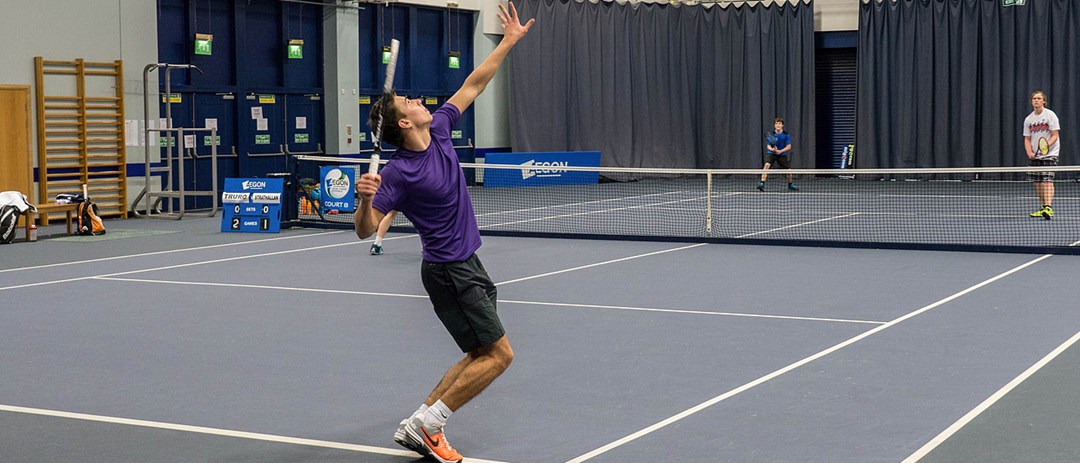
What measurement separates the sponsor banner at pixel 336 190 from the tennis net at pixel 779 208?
230 millimetres

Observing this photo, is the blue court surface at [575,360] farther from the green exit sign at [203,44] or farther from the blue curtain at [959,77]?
the blue curtain at [959,77]

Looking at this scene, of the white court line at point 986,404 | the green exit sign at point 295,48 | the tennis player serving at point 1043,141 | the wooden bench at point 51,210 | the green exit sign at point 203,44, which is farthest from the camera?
the green exit sign at point 295,48

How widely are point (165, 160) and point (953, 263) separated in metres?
12.6

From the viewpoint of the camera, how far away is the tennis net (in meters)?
15.1

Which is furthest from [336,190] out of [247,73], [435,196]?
[435,196]

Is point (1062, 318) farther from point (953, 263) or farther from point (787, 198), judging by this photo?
point (787, 198)

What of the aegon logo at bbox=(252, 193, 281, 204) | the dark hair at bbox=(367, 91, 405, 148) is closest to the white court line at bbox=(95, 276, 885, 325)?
the dark hair at bbox=(367, 91, 405, 148)

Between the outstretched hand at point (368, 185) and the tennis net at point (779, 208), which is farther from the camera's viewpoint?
the tennis net at point (779, 208)

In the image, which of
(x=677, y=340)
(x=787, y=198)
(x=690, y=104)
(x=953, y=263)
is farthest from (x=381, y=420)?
(x=690, y=104)

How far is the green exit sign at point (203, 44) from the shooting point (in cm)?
2025

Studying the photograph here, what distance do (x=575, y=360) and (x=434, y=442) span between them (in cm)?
248

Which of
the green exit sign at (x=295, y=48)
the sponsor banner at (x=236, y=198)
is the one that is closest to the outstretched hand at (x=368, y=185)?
the sponsor banner at (x=236, y=198)

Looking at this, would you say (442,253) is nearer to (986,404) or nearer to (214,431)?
(214,431)

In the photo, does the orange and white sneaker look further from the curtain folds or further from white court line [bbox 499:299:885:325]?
the curtain folds
